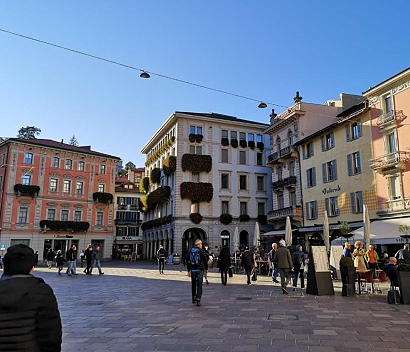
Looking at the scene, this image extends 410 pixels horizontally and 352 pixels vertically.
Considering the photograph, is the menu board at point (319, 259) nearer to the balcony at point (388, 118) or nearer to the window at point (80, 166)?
the balcony at point (388, 118)

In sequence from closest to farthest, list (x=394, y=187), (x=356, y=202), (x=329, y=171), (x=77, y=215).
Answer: (x=394, y=187) → (x=356, y=202) → (x=329, y=171) → (x=77, y=215)

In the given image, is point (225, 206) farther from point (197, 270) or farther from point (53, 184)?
point (197, 270)

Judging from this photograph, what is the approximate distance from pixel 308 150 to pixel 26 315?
35689mm

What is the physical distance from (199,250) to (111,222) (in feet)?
150

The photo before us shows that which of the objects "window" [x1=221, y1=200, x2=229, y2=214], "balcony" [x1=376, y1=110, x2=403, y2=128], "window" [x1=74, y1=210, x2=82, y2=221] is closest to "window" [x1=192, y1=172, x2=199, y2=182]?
"window" [x1=221, y1=200, x2=229, y2=214]

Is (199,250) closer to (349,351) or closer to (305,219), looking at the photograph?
(349,351)

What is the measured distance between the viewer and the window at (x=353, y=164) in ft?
97.5

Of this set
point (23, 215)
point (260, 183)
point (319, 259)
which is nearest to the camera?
point (319, 259)

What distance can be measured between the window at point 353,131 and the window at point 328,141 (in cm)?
191

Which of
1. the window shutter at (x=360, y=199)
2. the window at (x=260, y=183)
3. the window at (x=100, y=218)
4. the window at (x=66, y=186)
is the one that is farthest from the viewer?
the window at (x=100, y=218)

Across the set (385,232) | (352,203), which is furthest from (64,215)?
(385,232)

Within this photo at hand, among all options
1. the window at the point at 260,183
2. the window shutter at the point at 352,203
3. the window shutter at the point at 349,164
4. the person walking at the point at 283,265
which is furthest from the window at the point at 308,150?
the person walking at the point at 283,265

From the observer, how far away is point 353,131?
99.9ft

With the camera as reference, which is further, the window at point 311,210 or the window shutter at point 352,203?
the window at point 311,210
